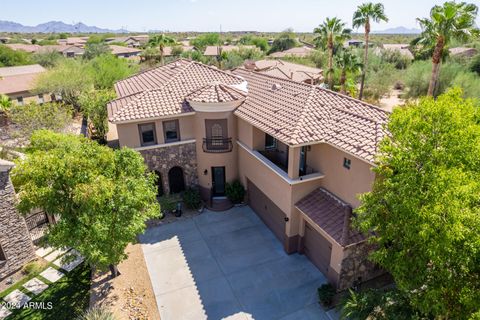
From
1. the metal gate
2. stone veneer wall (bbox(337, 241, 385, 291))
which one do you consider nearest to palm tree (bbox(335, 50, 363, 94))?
stone veneer wall (bbox(337, 241, 385, 291))

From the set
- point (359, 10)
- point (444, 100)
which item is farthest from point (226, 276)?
point (359, 10)

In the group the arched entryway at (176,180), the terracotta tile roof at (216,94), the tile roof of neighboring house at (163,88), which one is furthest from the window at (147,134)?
the terracotta tile roof at (216,94)

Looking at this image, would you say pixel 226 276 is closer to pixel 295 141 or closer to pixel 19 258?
pixel 295 141

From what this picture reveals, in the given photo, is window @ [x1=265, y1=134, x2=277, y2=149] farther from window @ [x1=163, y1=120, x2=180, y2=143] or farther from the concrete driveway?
window @ [x1=163, y1=120, x2=180, y2=143]

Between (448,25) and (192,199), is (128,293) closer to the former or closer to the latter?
(192,199)

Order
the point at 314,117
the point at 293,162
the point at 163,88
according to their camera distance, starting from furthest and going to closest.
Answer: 1. the point at 163,88
2. the point at 314,117
3. the point at 293,162

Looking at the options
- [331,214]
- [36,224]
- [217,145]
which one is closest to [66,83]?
[36,224]
